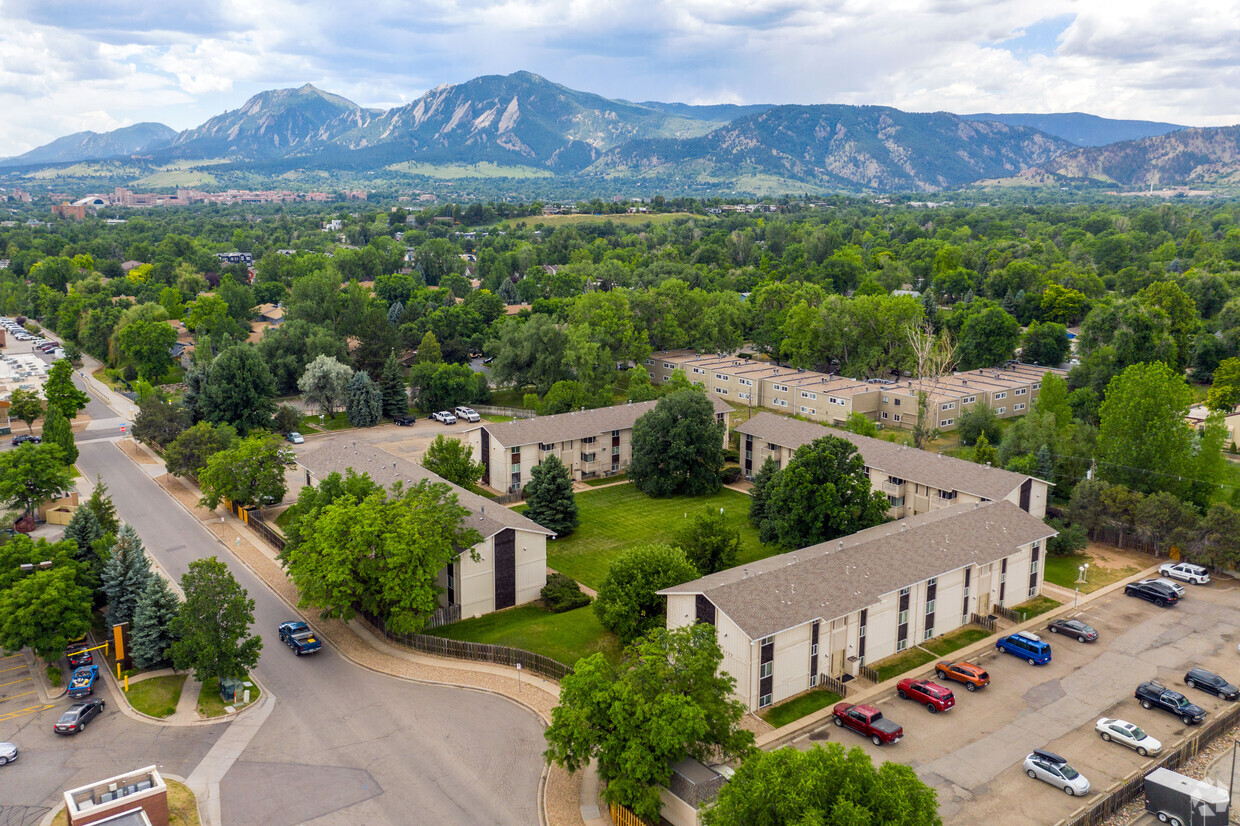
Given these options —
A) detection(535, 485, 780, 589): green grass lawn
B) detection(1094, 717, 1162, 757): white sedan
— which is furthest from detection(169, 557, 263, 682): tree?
detection(1094, 717, 1162, 757): white sedan

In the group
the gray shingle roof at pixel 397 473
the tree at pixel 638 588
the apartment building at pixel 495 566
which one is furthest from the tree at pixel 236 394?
the tree at pixel 638 588

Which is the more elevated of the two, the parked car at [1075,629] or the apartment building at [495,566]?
the apartment building at [495,566]

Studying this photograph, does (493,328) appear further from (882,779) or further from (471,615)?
(882,779)

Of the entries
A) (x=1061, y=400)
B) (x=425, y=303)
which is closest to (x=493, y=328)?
(x=425, y=303)

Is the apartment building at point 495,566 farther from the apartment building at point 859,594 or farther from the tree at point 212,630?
the apartment building at point 859,594

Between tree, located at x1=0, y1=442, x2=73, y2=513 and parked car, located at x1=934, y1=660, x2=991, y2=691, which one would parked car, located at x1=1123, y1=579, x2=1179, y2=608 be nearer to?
parked car, located at x1=934, y1=660, x2=991, y2=691

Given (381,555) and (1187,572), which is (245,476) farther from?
(1187,572)
